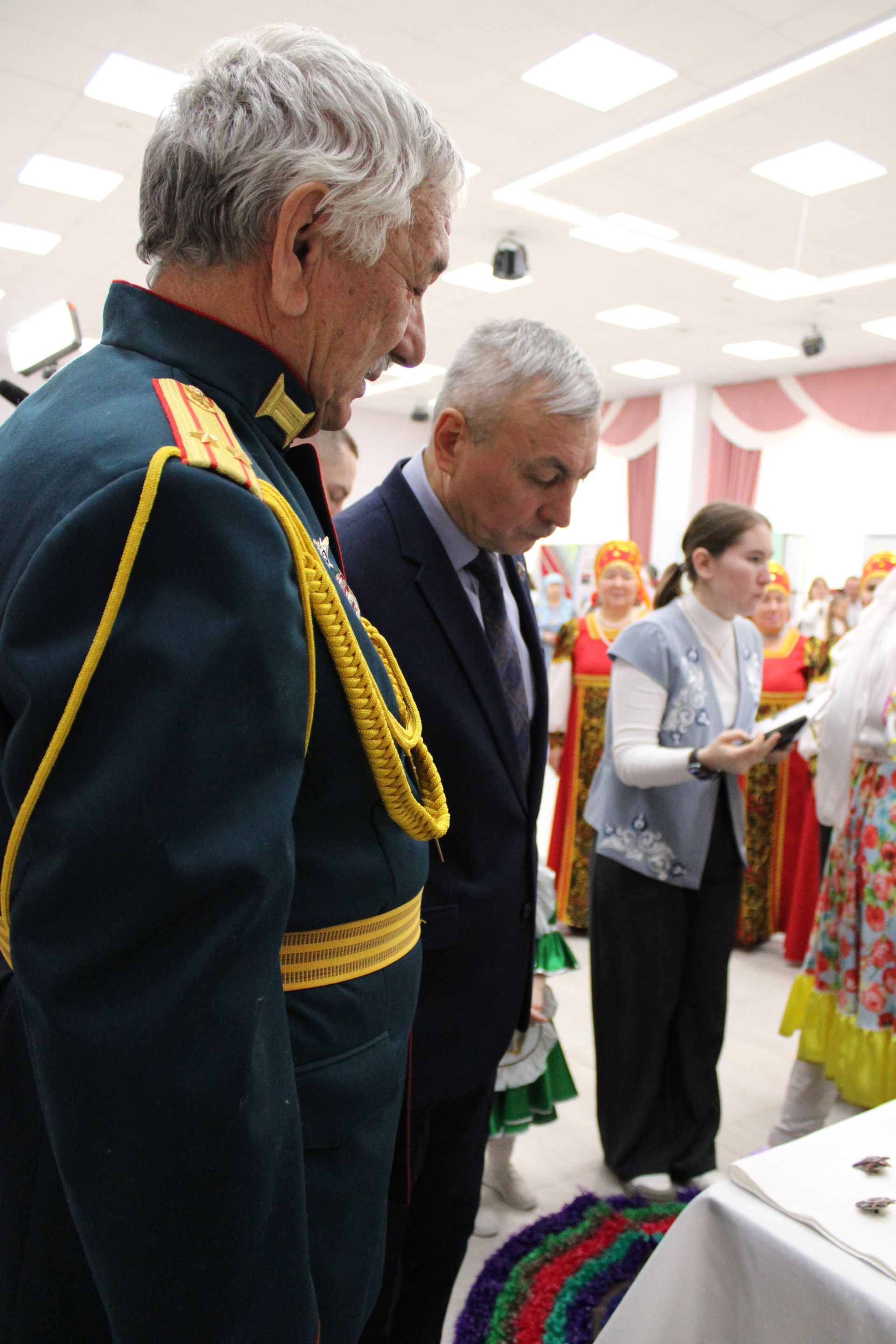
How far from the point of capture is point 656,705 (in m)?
2.11

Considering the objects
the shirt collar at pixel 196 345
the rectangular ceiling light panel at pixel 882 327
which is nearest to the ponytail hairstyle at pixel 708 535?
the shirt collar at pixel 196 345

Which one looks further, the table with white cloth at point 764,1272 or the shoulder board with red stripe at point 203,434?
the table with white cloth at point 764,1272

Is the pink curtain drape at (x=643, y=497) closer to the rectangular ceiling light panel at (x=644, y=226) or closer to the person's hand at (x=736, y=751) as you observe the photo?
the rectangular ceiling light panel at (x=644, y=226)

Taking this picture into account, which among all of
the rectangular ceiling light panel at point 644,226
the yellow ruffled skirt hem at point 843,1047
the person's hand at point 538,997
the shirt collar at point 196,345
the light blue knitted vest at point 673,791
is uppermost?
the rectangular ceiling light panel at point 644,226

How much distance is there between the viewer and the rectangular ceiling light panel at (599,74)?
4.45 m

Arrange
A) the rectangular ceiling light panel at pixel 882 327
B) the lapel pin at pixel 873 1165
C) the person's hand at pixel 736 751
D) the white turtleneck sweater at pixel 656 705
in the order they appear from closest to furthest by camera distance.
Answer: the lapel pin at pixel 873 1165, the person's hand at pixel 736 751, the white turtleneck sweater at pixel 656 705, the rectangular ceiling light panel at pixel 882 327

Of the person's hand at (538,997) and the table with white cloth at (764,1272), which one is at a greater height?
the table with white cloth at (764,1272)

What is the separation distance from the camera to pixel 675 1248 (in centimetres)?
100

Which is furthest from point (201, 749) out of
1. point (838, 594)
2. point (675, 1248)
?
point (838, 594)

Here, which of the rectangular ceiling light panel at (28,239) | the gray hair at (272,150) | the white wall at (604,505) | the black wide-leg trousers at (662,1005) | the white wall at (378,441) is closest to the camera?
the gray hair at (272,150)

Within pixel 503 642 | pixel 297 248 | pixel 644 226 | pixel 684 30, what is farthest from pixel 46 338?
pixel 644 226

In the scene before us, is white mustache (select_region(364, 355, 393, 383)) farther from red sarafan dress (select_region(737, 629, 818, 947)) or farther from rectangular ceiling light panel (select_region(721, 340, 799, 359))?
rectangular ceiling light panel (select_region(721, 340, 799, 359))

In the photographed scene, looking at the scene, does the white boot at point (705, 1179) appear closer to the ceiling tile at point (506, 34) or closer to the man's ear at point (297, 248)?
the man's ear at point (297, 248)

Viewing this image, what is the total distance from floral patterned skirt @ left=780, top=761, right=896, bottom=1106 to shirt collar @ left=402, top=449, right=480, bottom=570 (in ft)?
4.61
